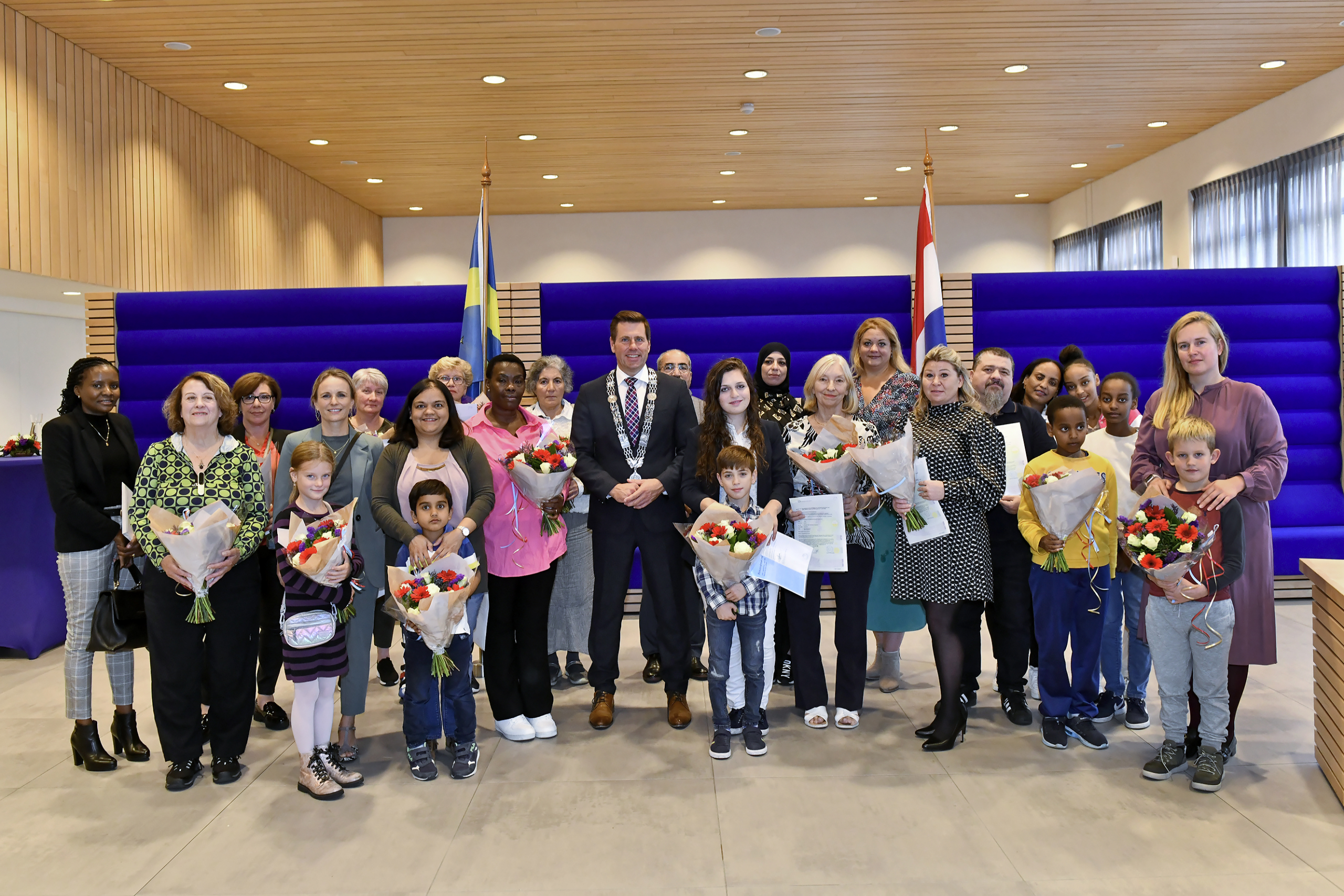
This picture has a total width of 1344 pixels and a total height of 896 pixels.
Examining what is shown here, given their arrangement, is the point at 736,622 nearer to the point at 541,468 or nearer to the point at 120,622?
the point at 541,468

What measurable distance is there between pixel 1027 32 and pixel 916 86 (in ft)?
3.92

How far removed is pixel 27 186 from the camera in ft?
19.9

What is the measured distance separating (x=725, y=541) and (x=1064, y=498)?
4.04ft

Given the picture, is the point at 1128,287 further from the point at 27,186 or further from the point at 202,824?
the point at 27,186

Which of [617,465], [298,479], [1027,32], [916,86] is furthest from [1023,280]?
[298,479]

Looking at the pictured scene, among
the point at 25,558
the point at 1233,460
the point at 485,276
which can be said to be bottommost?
the point at 25,558

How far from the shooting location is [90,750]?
3355 mm

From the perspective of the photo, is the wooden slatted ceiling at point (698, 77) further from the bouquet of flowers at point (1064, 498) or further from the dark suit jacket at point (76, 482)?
the bouquet of flowers at point (1064, 498)

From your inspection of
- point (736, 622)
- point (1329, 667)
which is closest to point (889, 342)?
point (736, 622)

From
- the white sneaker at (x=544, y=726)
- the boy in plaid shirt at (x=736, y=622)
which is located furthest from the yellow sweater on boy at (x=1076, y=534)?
the white sneaker at (x=544, y=726)

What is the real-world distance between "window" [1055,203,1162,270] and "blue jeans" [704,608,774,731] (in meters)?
7.84

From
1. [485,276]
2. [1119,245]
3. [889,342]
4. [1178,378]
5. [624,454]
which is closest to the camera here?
[1178,378]

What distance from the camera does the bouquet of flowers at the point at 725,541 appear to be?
3.09 metres

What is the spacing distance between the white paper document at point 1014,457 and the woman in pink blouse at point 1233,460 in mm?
409
